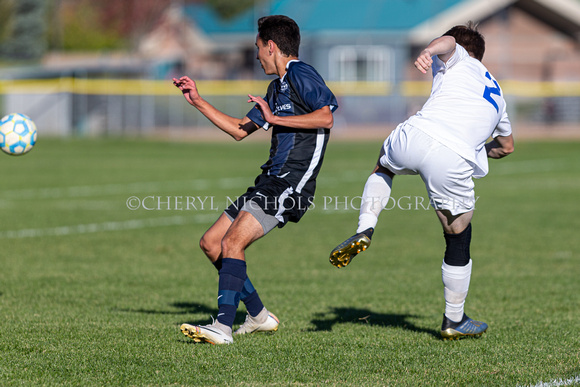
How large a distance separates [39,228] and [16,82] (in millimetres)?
25863

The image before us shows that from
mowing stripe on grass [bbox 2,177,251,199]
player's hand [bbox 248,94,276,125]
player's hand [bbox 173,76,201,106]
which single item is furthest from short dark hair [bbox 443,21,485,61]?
mowing stripe on grass [bbox 2,177,251,199]

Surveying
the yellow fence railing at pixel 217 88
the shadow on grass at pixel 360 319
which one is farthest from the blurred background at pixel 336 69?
the shadow on grass at pixel 360 319

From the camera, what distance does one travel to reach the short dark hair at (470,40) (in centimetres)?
588

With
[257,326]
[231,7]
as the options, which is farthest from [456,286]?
[231,7]

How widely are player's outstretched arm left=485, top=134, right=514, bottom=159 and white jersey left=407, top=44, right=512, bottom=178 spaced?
30 cm

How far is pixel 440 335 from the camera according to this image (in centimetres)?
604

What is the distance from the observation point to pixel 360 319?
6613 millimetres

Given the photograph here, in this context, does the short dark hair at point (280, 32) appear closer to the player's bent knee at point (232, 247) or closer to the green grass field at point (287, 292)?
the player's bent knee at point (232, 247)

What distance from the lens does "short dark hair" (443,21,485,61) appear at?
5.88 m

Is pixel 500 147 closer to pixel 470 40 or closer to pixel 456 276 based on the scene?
pixel 470 40

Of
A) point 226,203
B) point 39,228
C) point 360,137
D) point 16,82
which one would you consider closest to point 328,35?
point 360,137

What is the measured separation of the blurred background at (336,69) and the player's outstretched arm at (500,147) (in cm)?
2987

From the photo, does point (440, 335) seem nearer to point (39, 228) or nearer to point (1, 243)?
point (1, 243)

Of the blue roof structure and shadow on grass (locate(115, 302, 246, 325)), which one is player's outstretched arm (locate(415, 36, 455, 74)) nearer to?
shadow on grass (locate(115, 302, 246, 325))
